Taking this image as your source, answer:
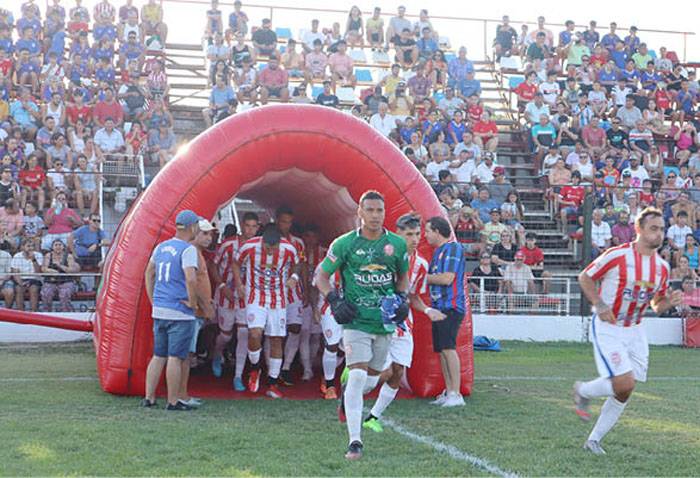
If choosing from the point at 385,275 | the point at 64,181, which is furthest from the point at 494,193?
the point at 385,275

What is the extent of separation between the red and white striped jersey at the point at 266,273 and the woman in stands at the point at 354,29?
13.6 m

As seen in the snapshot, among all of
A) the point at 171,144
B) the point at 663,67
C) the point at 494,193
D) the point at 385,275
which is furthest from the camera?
the point at 663,67

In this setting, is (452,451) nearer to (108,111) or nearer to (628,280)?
(628,280)

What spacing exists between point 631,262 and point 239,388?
4.39 m

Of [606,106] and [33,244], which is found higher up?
[606,106]

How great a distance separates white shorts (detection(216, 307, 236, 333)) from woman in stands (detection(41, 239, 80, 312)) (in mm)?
5069

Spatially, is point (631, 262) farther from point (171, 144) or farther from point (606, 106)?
point (606, 106)

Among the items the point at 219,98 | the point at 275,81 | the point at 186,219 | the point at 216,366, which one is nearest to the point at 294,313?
the point at 216,366

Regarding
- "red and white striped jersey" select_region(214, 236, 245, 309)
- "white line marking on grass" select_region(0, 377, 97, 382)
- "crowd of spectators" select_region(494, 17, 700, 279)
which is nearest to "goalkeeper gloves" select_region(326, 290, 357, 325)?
"red and white striped jersey" select_region(214, 236, 245, 309)

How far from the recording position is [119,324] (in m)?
8.54

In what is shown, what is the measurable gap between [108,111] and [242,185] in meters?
8.77

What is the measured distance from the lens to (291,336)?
33.1 ft

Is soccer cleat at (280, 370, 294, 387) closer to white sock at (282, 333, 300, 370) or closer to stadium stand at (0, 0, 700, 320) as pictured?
white sock at (282, 333, 300, 370)

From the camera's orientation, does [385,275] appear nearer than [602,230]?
Yes
